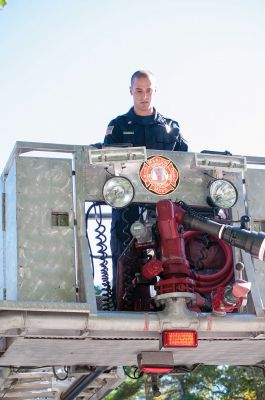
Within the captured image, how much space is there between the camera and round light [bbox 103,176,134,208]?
275 inches

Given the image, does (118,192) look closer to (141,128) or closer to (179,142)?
(141,128)

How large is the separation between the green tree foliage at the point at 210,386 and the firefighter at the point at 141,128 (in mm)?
12462

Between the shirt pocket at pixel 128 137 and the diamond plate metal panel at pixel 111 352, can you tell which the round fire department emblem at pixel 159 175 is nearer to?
the shirt pocket at pixel 128 137

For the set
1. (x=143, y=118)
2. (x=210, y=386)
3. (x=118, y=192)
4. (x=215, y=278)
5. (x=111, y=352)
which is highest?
(x=143, y=118)

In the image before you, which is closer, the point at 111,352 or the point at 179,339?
the point at 179,339

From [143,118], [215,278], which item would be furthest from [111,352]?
[143,118]

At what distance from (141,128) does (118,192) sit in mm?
1045

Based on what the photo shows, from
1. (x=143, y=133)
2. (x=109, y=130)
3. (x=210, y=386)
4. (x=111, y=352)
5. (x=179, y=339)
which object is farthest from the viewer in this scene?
A: (x=210, y=386)

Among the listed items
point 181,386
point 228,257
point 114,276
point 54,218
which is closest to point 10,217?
point 54,218

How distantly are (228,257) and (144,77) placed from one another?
204 centimetres

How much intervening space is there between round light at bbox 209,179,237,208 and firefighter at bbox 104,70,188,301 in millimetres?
732

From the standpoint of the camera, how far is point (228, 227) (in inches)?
260

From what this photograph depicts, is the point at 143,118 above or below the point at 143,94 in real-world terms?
below

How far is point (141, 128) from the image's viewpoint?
7828mm
